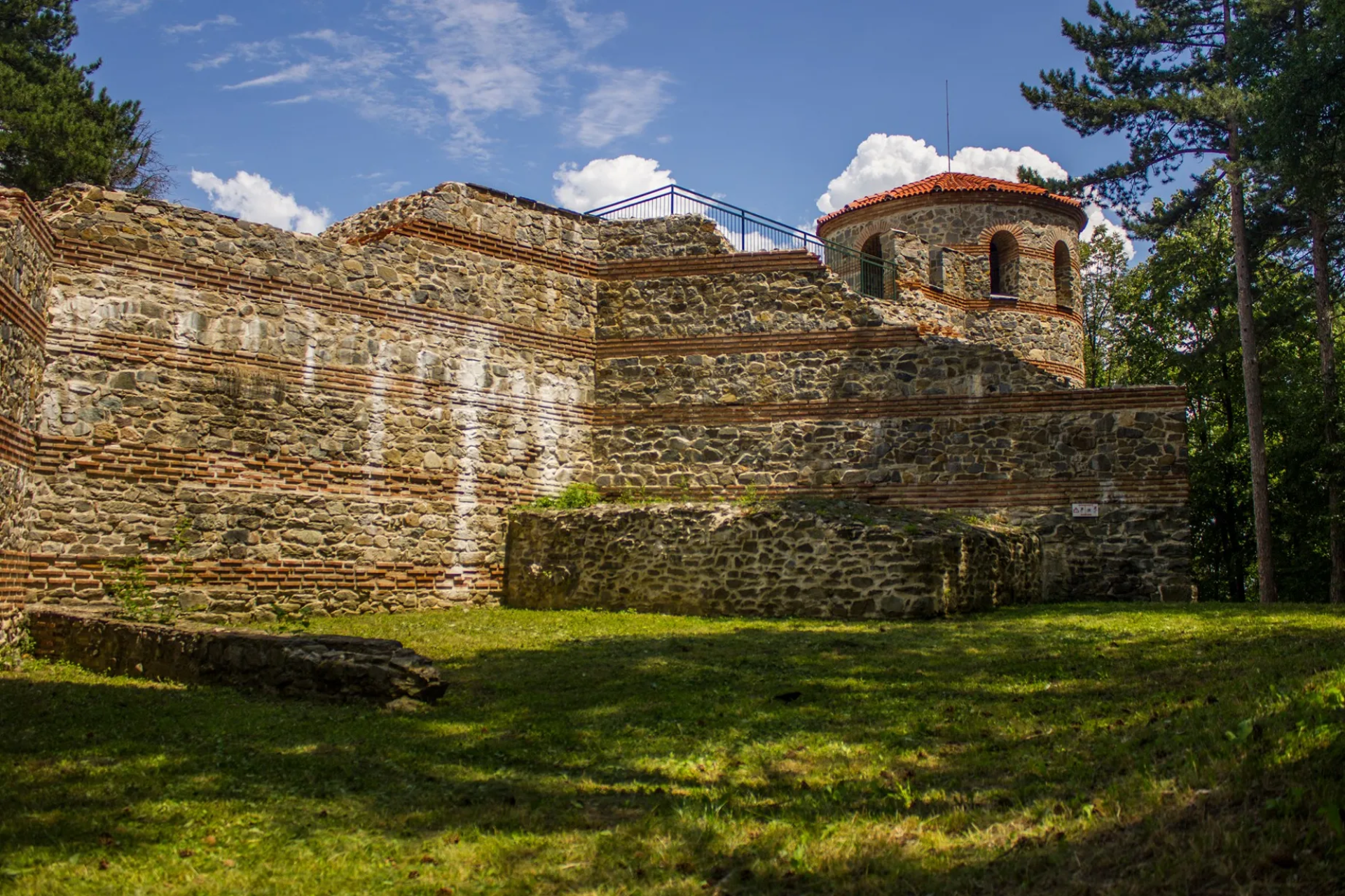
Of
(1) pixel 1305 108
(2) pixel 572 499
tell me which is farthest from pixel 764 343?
(1) pixel 1305 108

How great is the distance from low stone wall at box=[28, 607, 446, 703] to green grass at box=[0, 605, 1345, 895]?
30cm

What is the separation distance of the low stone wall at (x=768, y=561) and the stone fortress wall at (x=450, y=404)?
0.99m

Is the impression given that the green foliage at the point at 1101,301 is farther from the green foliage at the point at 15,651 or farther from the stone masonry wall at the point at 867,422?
the green foliage at the point at 15,651

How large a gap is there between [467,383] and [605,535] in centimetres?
315

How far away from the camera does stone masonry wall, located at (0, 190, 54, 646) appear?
34.7ft

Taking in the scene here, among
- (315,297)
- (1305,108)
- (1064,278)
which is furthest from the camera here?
(1064,278)

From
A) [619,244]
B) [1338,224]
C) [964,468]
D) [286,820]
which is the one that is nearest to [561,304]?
[619,244]

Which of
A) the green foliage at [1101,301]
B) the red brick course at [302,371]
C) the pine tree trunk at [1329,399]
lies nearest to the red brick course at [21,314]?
the red brick course at [302,371]

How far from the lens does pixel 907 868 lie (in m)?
4.51

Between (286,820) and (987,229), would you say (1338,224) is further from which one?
(286,820)

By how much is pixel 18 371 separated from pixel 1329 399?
2229cm

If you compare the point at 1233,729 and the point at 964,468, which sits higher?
the point at 964,468

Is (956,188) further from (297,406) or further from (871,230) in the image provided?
Result: (297,406)

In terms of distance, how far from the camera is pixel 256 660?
28.7 ft
